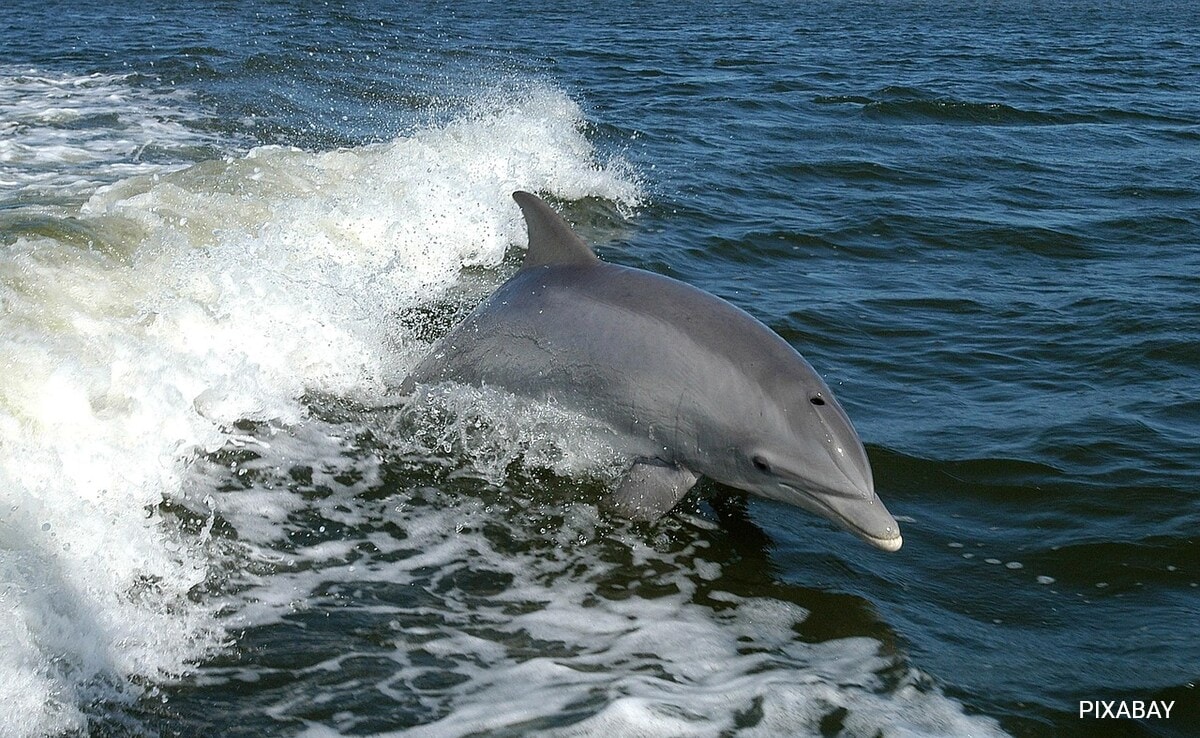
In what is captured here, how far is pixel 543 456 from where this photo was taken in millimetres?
6680

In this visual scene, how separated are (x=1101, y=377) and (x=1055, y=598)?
3292mm

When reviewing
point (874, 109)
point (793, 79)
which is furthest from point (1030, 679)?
point (793, 79)

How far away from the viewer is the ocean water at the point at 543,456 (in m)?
4.75

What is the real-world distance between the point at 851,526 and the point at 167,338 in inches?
178

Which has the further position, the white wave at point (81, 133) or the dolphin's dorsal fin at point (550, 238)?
the white wave at point (81, 133)

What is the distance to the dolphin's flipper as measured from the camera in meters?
6.09

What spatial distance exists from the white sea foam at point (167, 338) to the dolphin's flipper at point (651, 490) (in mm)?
1800

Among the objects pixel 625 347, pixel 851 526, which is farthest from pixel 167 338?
pixel 851 526

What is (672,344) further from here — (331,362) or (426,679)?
(331,362)

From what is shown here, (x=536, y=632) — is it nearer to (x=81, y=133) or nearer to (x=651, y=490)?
(x=651, y=490)

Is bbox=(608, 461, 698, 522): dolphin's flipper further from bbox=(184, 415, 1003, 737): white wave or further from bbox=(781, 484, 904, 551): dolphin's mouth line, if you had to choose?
bbox=(781, 484, 904, 551): dolphin's mouth line

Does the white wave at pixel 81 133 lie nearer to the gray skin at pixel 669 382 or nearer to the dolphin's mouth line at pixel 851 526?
the gray skin at pixel 669 382

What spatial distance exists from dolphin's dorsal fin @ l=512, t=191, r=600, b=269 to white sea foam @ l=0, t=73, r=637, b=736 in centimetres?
149

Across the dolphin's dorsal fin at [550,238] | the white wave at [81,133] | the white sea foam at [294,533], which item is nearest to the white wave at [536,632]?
the white sea foam at [294,533]
